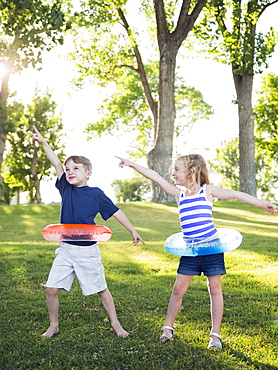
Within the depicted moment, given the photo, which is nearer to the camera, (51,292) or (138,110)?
(51,292)

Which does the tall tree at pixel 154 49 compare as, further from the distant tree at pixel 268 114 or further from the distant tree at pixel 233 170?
the distant tree at pixel 233 170

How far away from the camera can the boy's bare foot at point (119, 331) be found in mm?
3895

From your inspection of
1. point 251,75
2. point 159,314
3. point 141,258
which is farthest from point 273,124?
point 159,314

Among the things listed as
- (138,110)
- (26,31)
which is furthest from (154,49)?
(26,31)

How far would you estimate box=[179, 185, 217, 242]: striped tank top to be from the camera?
371cm

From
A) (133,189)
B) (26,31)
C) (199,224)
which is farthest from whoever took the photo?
(133,189)

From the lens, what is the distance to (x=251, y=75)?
21.2 m

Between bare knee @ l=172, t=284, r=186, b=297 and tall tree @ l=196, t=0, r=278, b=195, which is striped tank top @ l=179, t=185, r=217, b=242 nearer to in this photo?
bare knee @ l=172, t=284, r=186, b=297

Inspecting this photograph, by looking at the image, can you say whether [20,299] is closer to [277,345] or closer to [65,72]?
[277,345]

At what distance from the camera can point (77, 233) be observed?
3.73 m

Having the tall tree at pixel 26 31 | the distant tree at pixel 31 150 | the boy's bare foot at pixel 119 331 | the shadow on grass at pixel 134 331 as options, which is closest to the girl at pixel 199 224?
the shadow on grass at pixel 134 331

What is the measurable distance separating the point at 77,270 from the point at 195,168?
1.43 meters

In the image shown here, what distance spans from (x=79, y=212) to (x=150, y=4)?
21652mm

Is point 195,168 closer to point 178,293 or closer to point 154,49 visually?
point 178,293
